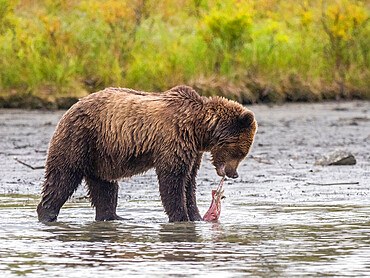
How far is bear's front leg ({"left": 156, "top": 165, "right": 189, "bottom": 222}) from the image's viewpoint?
820 cm

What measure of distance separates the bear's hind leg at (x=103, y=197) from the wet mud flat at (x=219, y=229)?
149 mm

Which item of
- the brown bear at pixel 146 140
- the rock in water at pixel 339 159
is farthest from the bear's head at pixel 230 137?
the rock in water at pixel 339 159

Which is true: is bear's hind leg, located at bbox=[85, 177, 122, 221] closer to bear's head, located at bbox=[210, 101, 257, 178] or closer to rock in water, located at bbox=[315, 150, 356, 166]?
bear's head, located at bbox=[210, 101, 257, 178]

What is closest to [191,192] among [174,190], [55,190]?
[174,190]

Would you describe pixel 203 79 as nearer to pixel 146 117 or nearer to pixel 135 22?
pixel 135 22

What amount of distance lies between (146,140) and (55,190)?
0.96 meters

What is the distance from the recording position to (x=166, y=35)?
84.6ft

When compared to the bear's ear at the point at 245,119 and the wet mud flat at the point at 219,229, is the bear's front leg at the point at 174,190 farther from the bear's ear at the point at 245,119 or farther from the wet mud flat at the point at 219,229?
the bear's ear at the point at 245,119

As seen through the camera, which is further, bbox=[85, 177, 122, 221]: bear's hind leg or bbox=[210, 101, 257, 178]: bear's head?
bbox=[85, 177, 122, 221]: bear's hind leg

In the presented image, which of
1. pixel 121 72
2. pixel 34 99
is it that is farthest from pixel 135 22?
pixel 34 99

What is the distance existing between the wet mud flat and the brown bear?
1.26ft

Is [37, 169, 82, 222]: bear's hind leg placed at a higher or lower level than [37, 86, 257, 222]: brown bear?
lower

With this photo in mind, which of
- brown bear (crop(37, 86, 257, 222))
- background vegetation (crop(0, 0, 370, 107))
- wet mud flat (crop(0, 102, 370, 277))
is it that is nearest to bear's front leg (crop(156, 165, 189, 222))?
brown bear (crop(37, 86, 257, 222))

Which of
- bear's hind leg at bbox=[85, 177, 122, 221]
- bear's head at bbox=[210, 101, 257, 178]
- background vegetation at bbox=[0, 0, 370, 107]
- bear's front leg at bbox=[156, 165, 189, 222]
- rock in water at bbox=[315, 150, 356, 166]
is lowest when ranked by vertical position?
background vegetation at bbox=[0, 0, 370, 107]
